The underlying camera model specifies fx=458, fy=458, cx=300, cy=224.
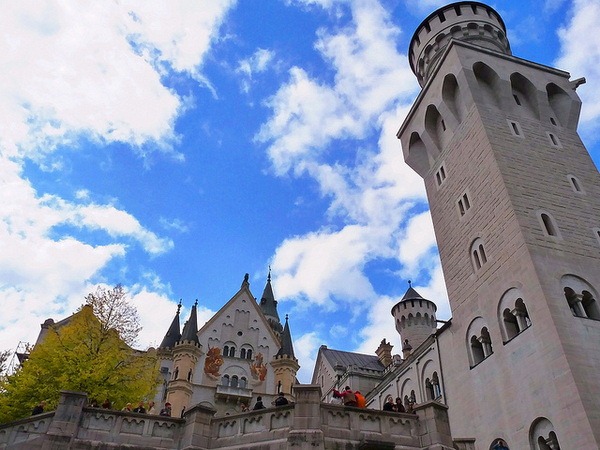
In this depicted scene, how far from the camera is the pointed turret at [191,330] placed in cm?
3847

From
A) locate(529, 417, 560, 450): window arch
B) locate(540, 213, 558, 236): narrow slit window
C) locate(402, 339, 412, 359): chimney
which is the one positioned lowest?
locate(529, 417, 560, 450): window arch

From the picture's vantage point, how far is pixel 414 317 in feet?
167

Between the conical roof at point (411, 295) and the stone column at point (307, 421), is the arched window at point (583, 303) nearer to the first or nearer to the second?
the stone column at point (307, 421)

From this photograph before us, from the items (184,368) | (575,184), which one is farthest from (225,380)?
(575,184)

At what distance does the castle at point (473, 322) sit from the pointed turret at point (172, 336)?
0.63 feet

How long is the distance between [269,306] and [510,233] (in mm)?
47854

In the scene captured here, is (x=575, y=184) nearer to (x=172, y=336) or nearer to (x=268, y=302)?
(x=172, y=336)

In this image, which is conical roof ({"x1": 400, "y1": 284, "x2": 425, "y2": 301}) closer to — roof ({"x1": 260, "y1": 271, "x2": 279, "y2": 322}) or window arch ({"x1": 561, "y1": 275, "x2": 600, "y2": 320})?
roof ({"x1": 260, "y1": 271, "x2": 279, "y2": 322})

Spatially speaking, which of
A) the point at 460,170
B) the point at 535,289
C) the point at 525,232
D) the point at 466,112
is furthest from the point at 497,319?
the point at 466,112

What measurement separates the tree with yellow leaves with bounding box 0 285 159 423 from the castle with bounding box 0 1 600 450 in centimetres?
508

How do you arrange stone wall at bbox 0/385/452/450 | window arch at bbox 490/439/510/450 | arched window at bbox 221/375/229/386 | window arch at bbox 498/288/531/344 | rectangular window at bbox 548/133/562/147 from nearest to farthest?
stone wall at bbox 0/385/452/450 → window arch at bbox 490/439/510/450 → window arch at bbox 498/288/531/344 → rectangular window at bbox 548/133/562/147 → arched window at bbox 221/375/229/386

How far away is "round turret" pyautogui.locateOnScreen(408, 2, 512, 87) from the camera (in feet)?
123

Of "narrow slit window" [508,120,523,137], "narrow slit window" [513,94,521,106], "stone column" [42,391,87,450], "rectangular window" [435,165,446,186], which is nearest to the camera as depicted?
"stone column" [42,391,87,450]

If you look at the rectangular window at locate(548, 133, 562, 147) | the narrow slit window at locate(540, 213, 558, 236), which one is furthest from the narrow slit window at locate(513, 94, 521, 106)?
the narrow slit window at locate(540, 213, 558, 236)
